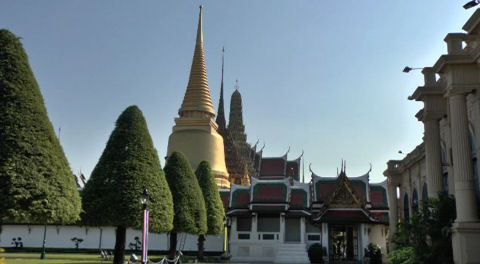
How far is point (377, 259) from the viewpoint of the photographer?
109ft

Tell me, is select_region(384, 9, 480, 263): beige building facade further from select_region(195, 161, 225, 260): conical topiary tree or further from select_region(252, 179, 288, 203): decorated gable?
select_region(252, 179, 288, 203): decorated gable

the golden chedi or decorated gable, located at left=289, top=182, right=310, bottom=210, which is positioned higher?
the golden chedi

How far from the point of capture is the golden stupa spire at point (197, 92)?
226 feet

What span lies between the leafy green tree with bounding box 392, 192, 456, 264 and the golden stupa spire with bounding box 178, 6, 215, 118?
5360cm

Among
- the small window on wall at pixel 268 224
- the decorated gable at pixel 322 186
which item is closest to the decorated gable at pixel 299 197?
the decorated gable at pixel 322 186

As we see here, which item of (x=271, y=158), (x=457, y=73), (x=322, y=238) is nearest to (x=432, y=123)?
(x=457, y=73)

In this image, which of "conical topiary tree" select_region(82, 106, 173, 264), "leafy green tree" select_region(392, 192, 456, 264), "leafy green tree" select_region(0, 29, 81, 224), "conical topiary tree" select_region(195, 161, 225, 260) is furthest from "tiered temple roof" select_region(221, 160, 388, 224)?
"leafy green tree" select_region(0, 29, 81, 224)

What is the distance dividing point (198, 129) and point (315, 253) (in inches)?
1296

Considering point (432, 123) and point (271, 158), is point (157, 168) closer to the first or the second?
point (432, 123)

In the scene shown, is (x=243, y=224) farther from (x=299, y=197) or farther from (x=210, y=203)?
(x=210, y=203)

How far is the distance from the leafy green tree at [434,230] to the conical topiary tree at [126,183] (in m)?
10.5

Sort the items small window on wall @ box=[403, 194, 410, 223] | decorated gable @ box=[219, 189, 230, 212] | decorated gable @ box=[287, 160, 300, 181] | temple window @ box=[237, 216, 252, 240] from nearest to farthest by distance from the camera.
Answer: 1. small window on wall @ box=[403, 194, 410, 223]
2. temple window @ box=[237, 216, 252, 240]
3. decorated gable @ box=[219, 189, 230, 212]
4. decorated gable @ box=[287, 160, 300, 181]

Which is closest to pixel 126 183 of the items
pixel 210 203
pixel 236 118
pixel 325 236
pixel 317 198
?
pixel 210 203

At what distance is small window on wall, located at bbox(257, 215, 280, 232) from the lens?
41625 mm
